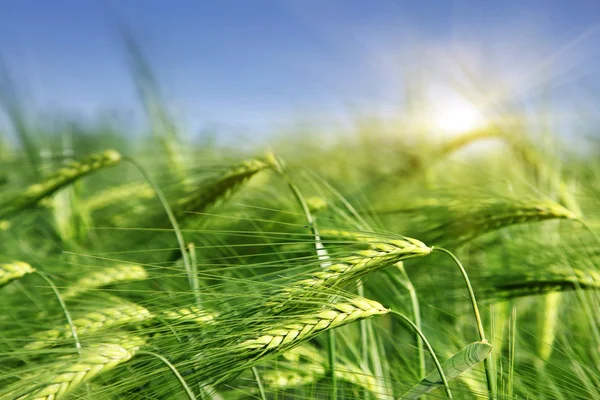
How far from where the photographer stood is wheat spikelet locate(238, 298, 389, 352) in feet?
1.95

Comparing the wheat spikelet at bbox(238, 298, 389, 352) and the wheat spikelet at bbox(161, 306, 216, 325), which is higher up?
the wheat spikelet at bbox(161, 306, 216, 325)

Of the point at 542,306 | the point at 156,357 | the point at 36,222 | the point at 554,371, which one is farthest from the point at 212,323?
the point at 36,222

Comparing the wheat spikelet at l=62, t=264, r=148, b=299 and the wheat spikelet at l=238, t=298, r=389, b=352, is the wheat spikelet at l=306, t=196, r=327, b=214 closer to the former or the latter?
the wheat spikelet at l=62, t=264, r=148, b=299

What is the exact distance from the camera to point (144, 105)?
6.37ft

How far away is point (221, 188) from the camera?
99 cm

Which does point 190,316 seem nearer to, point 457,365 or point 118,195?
point 457,365

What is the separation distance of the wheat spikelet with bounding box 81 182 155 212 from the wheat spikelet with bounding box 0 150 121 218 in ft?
0.89

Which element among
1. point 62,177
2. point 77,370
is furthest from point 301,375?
point 62,177

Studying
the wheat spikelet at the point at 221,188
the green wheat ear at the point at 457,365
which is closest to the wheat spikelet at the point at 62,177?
the wheat spikelet at the point at 221,188

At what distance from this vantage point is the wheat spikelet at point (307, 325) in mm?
594

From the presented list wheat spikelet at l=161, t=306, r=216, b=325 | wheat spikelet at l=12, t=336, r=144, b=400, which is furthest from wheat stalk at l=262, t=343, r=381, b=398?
wheat spikelet at l=12, t=336, r=144, b=400

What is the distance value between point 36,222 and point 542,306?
1.18m

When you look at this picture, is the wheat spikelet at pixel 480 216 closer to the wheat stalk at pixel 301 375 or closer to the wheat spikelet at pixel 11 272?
the wheat stalk at pixel 301 375

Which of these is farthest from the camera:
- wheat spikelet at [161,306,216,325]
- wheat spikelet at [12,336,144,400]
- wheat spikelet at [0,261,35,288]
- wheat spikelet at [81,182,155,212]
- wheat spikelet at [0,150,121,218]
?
wheat spikelet at [81,182,155,212]
